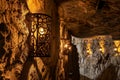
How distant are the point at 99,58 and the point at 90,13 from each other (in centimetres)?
785

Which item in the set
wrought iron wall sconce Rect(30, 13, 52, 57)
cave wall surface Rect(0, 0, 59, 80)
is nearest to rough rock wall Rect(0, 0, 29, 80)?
cave wall surface Rect(0, 0, 59, 80)

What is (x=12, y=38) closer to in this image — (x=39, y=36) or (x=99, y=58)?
(x=39, y=36)

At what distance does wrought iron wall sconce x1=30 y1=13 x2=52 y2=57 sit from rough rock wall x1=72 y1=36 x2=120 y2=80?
837cm

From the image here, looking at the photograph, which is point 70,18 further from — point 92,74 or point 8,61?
point 92,74

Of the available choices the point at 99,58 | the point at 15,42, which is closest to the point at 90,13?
the point at 15,42

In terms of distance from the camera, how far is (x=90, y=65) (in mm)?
12250

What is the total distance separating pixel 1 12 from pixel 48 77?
5.48ft

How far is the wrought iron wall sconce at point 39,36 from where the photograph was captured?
90.1 inches

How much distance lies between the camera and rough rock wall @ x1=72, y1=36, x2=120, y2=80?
10875mm

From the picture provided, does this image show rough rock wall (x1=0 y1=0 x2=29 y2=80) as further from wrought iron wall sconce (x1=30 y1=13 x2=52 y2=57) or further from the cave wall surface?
wrought iron wall sconce (x1=30 y1=13 x2=52 y2=57)

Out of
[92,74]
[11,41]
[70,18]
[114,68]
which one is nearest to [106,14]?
[70,18]

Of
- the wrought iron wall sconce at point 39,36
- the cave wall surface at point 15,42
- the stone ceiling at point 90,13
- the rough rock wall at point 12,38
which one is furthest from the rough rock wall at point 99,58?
the rough rock wall at point 12,38

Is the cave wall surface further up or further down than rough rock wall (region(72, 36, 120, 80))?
further up

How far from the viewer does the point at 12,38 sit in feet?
5.91
